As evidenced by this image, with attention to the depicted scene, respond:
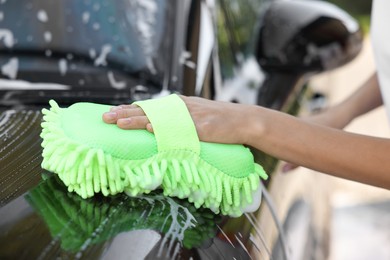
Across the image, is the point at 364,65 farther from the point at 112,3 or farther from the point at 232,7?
the point at 112,3

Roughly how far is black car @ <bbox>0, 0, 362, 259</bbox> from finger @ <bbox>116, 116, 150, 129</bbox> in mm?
127

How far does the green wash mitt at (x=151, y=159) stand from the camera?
1.41 metres

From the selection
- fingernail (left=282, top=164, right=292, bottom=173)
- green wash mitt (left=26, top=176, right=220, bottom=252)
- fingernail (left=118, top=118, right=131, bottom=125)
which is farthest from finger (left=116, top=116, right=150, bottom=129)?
fingernail (left=282, top=164, right=292, bottom=173)

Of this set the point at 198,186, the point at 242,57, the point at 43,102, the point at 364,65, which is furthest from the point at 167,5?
the point at 364,65

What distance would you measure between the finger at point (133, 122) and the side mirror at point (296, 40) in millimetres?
1462

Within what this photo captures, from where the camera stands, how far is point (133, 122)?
1474mm

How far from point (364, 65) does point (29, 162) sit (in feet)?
22.6

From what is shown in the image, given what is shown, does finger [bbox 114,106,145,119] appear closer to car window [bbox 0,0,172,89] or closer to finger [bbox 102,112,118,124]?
finger [bbox 102,112,118,124]

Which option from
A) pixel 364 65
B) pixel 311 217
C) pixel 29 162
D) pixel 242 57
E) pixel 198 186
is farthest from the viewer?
pixel 364 65

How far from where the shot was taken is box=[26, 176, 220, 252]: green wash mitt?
4.30 ft

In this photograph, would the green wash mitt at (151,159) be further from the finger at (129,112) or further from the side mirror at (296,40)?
the side mirror at (296,40)

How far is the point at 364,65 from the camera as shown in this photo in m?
8.10

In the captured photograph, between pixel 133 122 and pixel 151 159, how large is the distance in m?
0.08

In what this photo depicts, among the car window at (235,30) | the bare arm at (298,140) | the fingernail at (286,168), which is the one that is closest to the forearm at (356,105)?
the fingernail at (286,168)
